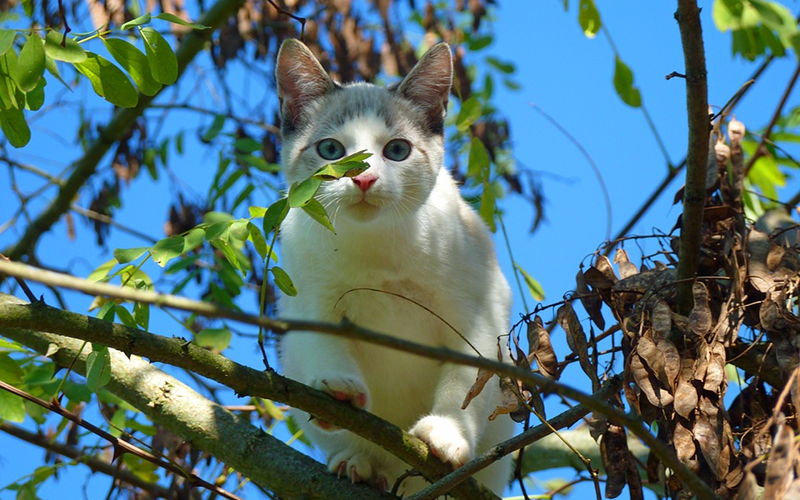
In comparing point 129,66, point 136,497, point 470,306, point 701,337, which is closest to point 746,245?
point 701,337

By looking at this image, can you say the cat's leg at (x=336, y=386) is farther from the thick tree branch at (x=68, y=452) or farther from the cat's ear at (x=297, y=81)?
the cat's ear at (x=297, y=81)

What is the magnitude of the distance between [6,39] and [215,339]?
210 cm

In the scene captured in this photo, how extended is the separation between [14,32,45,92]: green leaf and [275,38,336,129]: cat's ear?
1.73 m

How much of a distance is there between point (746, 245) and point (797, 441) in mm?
1098

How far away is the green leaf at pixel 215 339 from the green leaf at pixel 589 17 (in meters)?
2.11

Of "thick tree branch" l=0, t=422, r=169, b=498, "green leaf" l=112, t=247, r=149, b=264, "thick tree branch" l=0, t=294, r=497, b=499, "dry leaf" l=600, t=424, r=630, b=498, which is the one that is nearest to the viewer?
"thick tree branch" l=0, t=294, r=497, b=499

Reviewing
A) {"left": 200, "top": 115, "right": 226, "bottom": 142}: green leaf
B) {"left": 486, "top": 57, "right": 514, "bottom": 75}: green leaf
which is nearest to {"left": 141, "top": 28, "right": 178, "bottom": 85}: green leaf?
{"left": 200, "top": 115, "right": 226, "bottom": 142}: green leaf

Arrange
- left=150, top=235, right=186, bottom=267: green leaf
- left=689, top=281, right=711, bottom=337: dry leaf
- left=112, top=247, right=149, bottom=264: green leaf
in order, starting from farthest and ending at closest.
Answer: left=112, top=247, right=149, bottom=264: green leaf < left=150, top=235, right=186, bottom=267: green leaf < left=689, top=281, right=711, bottom=337: dry leaf

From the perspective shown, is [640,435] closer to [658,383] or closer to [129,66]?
[658,383]

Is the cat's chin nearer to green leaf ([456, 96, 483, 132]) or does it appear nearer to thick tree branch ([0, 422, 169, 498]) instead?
green leaf ([456, 96, 483, 132])

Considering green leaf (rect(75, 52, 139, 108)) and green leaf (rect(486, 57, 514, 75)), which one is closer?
green leaf (rect(75, 52, 139, 108))

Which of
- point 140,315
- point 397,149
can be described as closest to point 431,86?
point 397,149

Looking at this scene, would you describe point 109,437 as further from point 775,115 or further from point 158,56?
point 775,115

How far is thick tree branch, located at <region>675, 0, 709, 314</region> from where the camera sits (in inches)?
110
